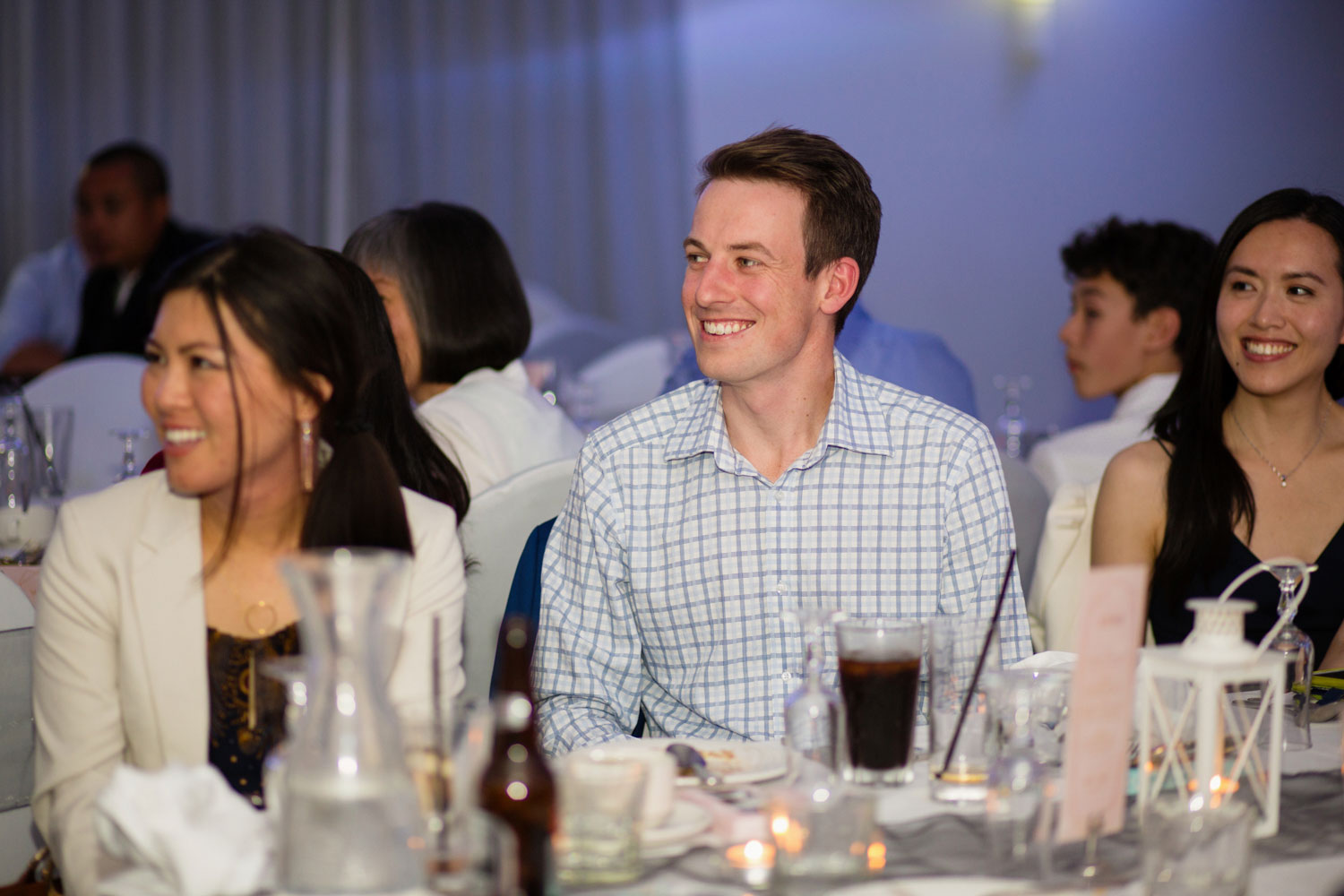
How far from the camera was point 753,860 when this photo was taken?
3.67 ft

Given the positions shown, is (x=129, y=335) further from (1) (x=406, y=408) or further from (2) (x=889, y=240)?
(1) (x=406, y=408)

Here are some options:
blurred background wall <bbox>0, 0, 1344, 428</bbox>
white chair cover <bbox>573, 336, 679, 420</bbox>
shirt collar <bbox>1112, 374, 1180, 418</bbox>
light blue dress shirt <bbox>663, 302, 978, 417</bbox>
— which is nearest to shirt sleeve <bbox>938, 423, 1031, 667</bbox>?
light blue dress shirt <bbox>663, 302, 978, 417</bbox>

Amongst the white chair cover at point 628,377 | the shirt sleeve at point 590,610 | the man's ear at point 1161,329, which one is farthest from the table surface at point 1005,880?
the white chair cover at point 628,377

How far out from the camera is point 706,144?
6.82 metres

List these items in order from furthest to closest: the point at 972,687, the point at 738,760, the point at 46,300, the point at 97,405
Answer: the point at 46,300, the point at 97,405, the point at 738,760, the point at 972,687

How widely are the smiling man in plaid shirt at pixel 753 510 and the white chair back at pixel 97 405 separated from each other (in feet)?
8.39

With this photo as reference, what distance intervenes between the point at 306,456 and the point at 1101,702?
103 centimetres

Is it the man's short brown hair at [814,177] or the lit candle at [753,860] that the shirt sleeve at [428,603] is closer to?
the lit candle at [753,860]

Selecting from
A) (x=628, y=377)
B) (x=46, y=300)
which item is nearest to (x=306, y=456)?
(x=628, y=377)

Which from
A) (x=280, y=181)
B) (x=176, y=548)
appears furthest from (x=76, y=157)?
(x=176, y=548)

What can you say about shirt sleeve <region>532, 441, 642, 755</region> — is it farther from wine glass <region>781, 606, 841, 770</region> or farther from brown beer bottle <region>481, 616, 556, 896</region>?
brown beer bottle <region>481, 616, 556, 896</region>

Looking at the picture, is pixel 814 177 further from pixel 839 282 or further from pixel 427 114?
pixel 427 114

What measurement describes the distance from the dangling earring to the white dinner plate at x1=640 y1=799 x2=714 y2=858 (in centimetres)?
74

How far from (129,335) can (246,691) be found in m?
4.58
